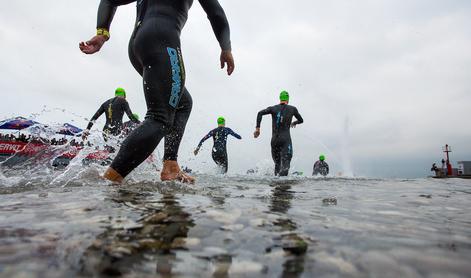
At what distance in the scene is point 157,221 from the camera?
107cm

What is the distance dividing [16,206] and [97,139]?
9.70ft

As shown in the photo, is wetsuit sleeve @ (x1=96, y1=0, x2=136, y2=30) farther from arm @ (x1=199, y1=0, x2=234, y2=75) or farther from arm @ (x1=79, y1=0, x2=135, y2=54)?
arm @ (x1=199, y1=0, x2=234, y2=75)

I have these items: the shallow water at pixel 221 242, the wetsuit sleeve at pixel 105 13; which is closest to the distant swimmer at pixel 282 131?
the wetsuit sleeve at pixel 105 13

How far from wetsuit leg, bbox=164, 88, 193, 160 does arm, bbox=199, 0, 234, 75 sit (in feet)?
2.01

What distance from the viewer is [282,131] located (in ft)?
27.7

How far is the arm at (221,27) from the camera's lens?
2.91m

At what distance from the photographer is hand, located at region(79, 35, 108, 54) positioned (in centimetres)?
269

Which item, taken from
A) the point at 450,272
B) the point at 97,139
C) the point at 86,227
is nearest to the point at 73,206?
the point at 86,227

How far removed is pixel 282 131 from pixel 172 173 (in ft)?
18.3

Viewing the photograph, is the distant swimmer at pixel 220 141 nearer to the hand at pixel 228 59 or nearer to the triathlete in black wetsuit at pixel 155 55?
the hand at pixel 228 59

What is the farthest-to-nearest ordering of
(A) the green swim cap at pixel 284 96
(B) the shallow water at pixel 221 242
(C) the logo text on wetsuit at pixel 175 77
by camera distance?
1. (A) the green swim cap at pixel 284 96
2. (C) the logo text on wetsuit at pixel 175 77
3. (B) the shallow water at pixel 221 242

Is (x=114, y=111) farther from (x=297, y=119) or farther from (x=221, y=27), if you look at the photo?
(x=221, y=27)

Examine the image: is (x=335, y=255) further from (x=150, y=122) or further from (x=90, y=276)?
(x=150, y=122)

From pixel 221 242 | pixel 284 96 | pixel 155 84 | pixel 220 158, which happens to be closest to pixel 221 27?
pixel 155 84
